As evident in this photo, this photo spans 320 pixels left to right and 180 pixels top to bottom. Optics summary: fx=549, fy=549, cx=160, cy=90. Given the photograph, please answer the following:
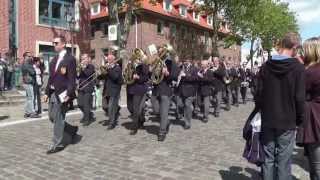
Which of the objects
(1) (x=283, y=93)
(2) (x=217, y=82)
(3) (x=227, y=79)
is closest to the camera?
(1) (x=283, y=93)

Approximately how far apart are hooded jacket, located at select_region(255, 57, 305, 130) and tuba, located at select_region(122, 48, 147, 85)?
5615mm

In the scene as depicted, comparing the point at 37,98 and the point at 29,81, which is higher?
the point at 29,81

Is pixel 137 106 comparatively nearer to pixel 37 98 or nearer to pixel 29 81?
pixel 29 81

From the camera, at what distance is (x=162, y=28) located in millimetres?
50031

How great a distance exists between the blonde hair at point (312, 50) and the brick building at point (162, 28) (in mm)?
37438

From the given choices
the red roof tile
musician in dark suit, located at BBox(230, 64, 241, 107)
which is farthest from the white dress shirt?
the red roof tile

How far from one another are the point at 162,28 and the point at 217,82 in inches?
1362

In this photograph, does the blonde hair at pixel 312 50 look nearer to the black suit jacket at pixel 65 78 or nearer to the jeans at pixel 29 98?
the black suit jacket at pixel 65 78

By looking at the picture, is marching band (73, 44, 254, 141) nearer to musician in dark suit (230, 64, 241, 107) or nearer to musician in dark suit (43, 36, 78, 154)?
musician in dark suit (43, 36, 78, 154)

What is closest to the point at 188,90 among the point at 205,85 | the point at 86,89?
the point at 205,85

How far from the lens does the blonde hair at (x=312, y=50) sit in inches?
239

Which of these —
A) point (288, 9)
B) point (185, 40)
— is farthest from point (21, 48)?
point (288, 9)

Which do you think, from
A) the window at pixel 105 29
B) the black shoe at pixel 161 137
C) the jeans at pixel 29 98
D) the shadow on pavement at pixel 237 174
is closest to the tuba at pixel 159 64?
the black shoe at pixel 161 137

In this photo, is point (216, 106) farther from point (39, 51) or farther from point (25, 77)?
point (39, 51)
